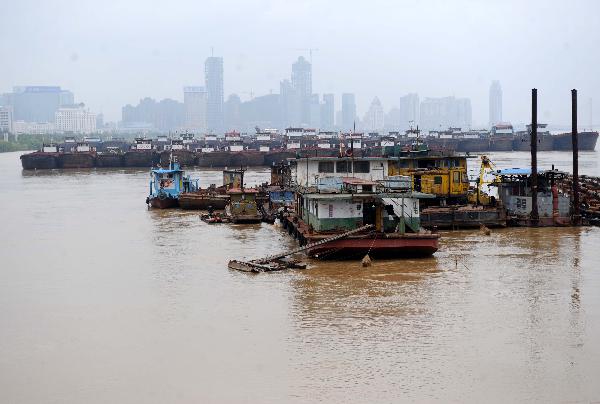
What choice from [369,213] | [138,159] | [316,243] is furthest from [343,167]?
[138,159]

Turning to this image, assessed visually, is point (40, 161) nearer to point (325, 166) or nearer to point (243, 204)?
point (243, 204)

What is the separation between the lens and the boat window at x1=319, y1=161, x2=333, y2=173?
2922 cm

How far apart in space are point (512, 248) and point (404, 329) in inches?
446

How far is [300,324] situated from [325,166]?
501 inches

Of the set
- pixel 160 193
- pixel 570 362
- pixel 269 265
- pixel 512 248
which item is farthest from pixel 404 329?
pixel 160 193

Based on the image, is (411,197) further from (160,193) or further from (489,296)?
(160,193)

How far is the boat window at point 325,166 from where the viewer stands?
29.2m

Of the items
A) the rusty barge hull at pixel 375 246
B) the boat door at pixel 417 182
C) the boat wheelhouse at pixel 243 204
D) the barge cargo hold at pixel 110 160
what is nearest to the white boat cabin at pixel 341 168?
the boat door at pixel 417 182

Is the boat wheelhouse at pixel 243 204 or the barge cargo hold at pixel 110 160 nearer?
the boat wheelhouse at pixel 243 204

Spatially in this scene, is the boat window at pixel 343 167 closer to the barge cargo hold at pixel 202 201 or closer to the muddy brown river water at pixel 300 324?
the muddy brown river water at pixel 300 324

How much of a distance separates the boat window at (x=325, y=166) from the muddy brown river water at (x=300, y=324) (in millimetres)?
2977

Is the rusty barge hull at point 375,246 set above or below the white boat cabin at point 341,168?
below

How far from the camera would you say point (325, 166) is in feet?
96.2

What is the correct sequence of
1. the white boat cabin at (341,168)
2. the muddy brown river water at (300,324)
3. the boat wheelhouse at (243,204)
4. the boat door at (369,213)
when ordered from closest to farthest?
the muddy brown river water at (300,324) < the boat door at (369,213) < the white boat cabin at (341,168) < the boat wheelhouse at (243,204)
